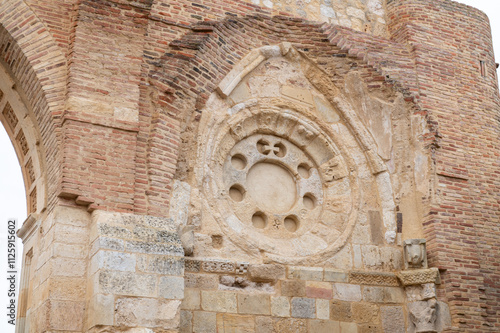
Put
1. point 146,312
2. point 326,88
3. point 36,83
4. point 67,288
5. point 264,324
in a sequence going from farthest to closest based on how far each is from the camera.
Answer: point 326,88, point 264,324, point 36,83, point 67,288, point 146,312

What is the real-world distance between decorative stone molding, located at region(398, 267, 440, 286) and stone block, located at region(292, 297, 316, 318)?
1210 mm

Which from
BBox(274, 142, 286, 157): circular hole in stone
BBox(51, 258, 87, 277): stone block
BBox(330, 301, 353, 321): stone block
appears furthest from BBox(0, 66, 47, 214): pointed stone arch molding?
BBox(330, 301, 353, 321): stone block

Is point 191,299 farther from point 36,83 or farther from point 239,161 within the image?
point 36,83

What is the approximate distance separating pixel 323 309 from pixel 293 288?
424 millimetres

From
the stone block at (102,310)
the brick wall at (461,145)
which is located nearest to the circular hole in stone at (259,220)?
the brick wall at (461,145)

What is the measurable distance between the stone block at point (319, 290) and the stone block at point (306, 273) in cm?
6

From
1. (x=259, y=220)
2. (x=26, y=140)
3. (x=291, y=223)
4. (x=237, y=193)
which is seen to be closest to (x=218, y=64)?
(x=237, y=193)

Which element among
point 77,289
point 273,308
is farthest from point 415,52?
point 77,289

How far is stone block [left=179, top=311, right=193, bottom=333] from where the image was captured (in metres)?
6.86

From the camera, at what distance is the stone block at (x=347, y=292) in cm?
780

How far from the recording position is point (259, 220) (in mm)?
8117

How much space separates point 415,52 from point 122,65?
4.27m

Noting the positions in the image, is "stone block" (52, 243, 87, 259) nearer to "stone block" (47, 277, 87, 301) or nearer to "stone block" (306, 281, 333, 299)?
"stone block" (47, 277, 87, 301)

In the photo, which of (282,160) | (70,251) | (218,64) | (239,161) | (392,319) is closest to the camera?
(70,251)
